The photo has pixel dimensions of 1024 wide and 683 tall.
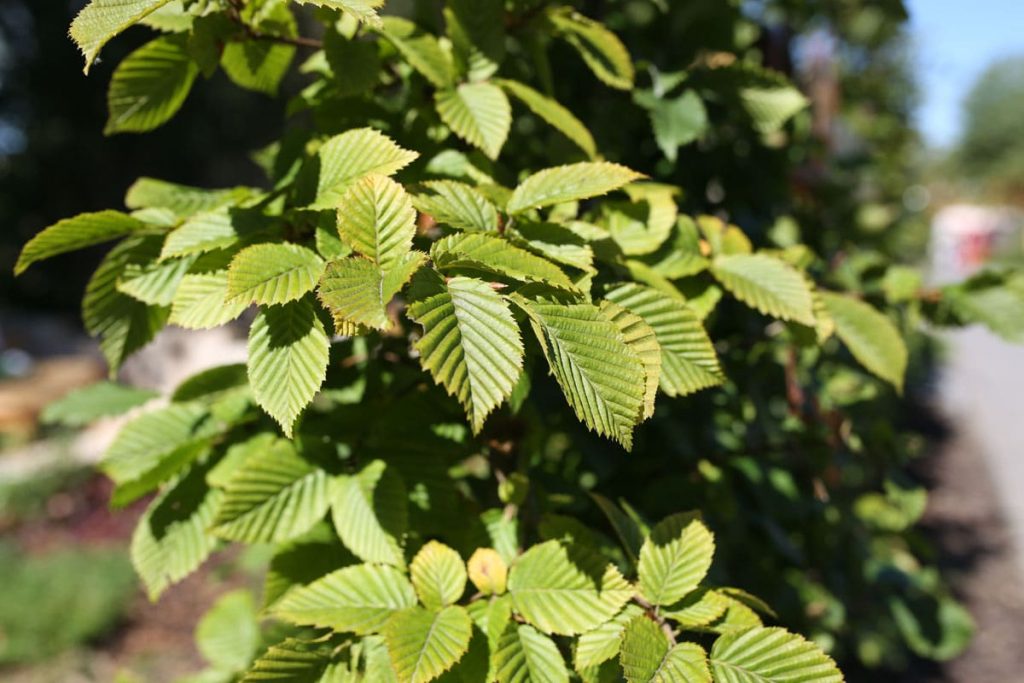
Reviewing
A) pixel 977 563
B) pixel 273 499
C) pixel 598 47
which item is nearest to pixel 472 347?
pixel 273 499

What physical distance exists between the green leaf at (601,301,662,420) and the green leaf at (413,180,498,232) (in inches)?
6.6

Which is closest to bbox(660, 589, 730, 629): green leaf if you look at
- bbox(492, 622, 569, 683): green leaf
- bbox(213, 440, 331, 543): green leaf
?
bbox(492, 622, 569, 683): green leaf

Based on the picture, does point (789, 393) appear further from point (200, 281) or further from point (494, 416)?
point (200, 281)

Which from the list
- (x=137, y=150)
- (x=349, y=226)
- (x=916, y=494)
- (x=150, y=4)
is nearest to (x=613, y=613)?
(x=349, y=226)

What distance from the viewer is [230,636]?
1423mm

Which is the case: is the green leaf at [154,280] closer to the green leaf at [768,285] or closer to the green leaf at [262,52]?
the green leaf at [262,52]

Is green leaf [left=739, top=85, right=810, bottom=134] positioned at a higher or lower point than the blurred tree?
higher

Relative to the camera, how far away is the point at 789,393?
1.55 m

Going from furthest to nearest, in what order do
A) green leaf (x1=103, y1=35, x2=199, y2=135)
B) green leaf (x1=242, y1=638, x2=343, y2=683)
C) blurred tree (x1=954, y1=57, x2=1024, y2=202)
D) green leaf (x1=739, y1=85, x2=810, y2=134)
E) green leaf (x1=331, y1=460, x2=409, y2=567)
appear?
blurred tree (x1=954, y1=57, x2=1024, y2=202), green leaf (x1=739, y1=85, x2=810, y2=134), green leaf (x1=103, y1=35, x2=199, y2=135), green leaf (x1=331, y1=460, x2=409, y2=567), green leaf (x1=242, y1=638, x2=343, y2=683)

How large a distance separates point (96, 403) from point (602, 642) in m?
0.94

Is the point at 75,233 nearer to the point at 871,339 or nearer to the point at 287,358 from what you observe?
the point at 287,358

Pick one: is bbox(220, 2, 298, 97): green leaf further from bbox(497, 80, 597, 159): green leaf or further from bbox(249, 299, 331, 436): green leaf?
bbox(249, 299, 331, 436): green leaf

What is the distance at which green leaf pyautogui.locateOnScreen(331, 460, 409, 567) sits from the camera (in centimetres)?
92

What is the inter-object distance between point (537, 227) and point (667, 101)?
1.68ft
